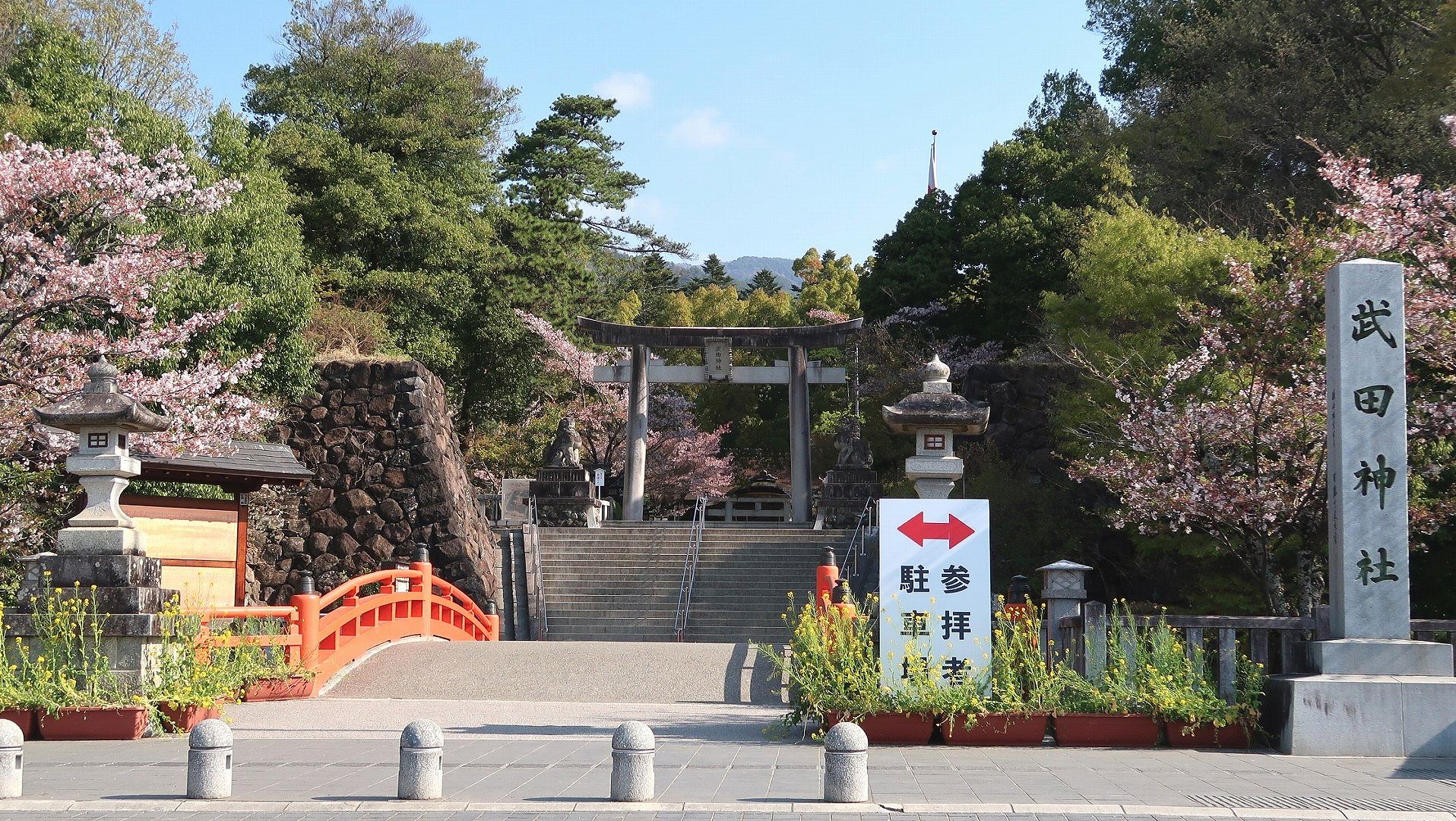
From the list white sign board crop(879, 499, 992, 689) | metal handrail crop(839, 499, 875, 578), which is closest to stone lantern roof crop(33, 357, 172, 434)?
white sign board crop(879, 499, 992, 689)

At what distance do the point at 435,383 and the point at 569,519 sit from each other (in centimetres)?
409

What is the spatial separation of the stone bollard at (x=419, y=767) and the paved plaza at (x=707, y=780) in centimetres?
12

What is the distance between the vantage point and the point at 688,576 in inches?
915

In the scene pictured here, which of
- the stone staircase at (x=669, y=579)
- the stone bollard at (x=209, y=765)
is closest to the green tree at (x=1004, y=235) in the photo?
the stone staircase at (x=669, y=579)

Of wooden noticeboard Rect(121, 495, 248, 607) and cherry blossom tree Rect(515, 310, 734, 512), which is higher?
cherry blossom tree Rect(515, 310, 734, 512)

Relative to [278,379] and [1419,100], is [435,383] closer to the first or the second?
[278,379]

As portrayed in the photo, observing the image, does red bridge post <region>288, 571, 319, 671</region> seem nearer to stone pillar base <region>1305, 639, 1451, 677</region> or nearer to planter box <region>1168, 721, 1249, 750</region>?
planter box <region>1168, 721, 1249, 750</region>

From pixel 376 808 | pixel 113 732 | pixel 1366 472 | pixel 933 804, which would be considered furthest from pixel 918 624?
pixel 113 732

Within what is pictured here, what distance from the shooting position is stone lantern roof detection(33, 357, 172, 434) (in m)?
10.9

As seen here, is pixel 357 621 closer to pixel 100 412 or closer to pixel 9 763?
pixel 100 412

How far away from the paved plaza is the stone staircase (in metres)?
11.0

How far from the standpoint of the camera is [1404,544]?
931 centimetres

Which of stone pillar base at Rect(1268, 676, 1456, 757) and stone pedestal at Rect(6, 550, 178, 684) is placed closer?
stone pillar base at Rect(1268, 676, 1456, 757)

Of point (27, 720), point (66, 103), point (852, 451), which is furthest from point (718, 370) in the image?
point (27, 720)
